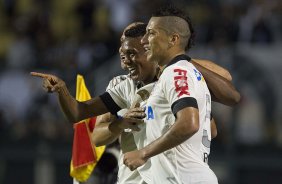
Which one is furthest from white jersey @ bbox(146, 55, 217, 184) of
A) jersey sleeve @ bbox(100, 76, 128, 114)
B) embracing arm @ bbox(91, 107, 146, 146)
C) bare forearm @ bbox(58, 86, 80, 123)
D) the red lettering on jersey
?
jersey sleeve @ bbox(100, 76, 128, 114)

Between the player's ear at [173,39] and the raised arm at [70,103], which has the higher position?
the player's ear at [173,39]

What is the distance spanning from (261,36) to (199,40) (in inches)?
41.1

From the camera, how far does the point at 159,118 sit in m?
5.14

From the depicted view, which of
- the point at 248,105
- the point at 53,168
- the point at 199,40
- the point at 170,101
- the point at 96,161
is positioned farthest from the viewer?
the point at 199,40

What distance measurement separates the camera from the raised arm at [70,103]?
5.46 metres

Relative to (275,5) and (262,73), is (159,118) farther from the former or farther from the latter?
(275,5)

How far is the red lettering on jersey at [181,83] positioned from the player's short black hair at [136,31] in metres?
1.24

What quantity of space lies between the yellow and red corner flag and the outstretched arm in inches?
66.6

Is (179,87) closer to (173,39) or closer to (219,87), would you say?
(173,39)

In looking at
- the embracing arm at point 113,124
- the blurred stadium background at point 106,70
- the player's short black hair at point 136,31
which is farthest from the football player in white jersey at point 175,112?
the blurred stadium background at point 106,70

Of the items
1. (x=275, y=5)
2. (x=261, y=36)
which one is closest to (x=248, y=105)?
(x=261, y=36)

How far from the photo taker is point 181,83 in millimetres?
4871

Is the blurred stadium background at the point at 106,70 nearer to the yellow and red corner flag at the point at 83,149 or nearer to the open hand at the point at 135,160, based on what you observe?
the yellow and red corner flag at the point at 83,149

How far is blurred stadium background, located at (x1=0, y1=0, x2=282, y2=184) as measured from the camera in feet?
39.5
